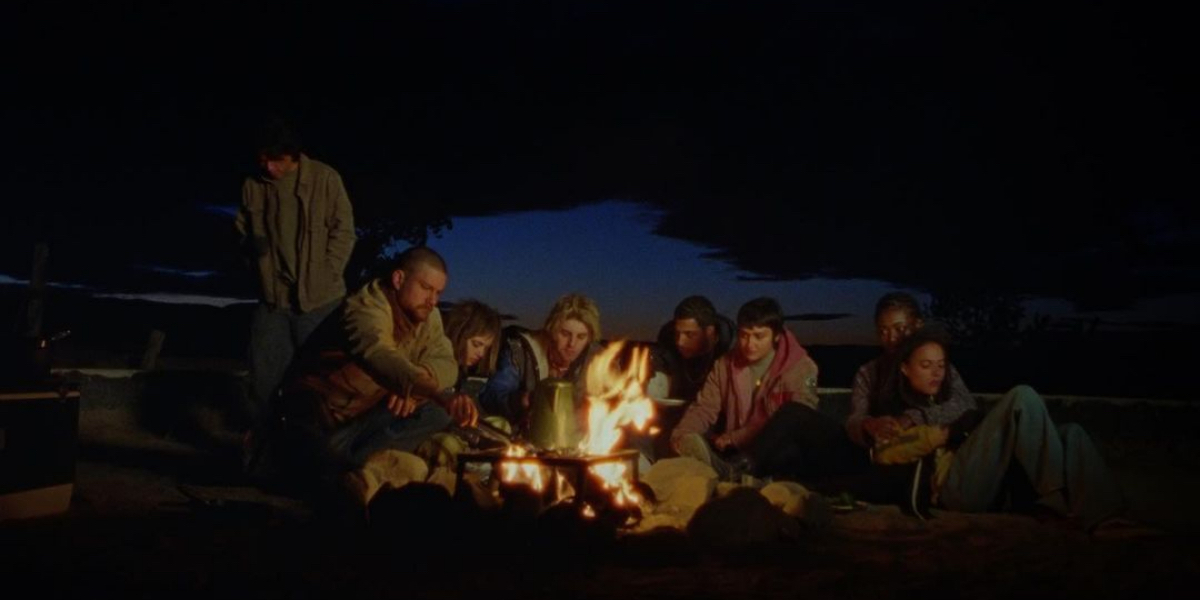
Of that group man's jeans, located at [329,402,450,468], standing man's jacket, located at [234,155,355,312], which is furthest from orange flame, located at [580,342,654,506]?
standing man's jacket, located at [234,155,355,312]

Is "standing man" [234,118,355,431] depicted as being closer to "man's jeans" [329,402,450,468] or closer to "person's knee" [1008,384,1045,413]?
"man's jeans" [329,402,450,468]

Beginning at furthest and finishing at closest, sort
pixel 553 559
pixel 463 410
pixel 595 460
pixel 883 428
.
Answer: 1. pixel 883 428
2. pixel 463 410
3. pixel 595 460
4. pixel 553 559

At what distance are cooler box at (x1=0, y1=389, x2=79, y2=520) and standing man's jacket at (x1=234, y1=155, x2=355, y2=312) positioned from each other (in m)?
1.82

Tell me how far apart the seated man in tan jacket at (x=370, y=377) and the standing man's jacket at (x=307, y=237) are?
507 millimetres

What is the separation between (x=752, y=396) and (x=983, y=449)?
5.61 ft

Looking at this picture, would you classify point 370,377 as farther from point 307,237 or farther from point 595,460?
→ point 595,460

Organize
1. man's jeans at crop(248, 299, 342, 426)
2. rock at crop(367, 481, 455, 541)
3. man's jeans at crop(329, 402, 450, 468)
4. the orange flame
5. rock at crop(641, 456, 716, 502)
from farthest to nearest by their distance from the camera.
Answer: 1. man's jeans at crop(248, 299, 342, 426)
2. man's jeans at crop(329, 402, 450, 468)
3. rock at crop(641, 456, 716, 502)
4. the orange flame
5. rock at crop(367, 481, 455, 541)

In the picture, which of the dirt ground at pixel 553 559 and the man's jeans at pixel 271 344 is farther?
the man's jeans at pixel 271 344

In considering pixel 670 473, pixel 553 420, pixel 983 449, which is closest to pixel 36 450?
pixel 553 420

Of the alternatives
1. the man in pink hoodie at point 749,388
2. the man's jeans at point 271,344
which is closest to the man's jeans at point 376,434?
the man's jeans at point 271,344

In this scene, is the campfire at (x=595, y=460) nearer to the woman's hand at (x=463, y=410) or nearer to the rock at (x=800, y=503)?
the woman's hand at (x=463, y=410)

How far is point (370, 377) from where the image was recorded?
7.12 metres

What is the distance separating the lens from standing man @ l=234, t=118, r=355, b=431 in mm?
7727

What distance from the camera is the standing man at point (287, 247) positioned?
304 inches
